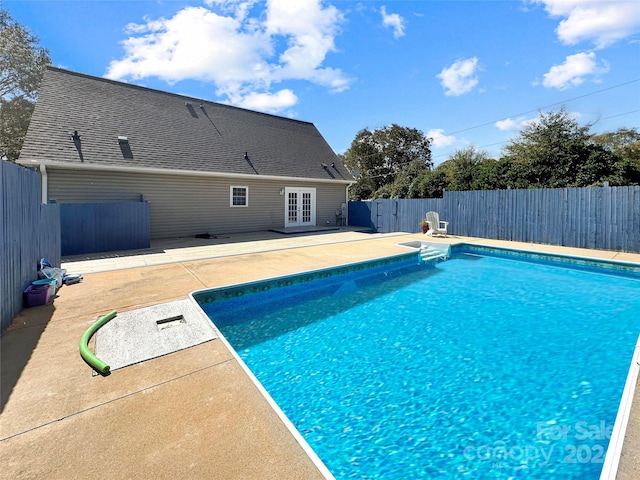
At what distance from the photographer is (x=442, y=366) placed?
3.57 m

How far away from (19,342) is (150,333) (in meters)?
1.28

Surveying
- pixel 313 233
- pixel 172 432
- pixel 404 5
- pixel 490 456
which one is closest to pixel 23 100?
pixel 313 233

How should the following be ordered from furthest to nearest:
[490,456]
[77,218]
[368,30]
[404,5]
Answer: [368,30], [404,5], [77,218], [490,456]

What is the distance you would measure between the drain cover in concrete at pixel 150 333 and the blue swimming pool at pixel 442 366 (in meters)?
0.58

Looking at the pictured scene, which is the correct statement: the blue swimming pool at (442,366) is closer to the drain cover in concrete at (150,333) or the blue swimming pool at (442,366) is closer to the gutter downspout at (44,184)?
the drain cover in concrete at (150,333)

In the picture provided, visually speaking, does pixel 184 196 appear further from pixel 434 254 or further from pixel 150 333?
pixel 434 254

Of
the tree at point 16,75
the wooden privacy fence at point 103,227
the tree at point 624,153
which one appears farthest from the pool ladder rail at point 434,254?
the tree at point 16,75

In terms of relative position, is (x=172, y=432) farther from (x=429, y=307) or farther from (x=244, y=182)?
(x=244, y=182)

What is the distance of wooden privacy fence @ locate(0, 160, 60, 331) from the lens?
11.6 ft

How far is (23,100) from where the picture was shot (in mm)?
21047

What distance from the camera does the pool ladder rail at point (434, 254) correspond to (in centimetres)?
940

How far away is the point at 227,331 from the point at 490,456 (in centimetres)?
342

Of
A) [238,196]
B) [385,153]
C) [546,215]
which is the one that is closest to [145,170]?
[238,196]

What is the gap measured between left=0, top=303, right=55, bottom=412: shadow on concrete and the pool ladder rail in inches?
335
